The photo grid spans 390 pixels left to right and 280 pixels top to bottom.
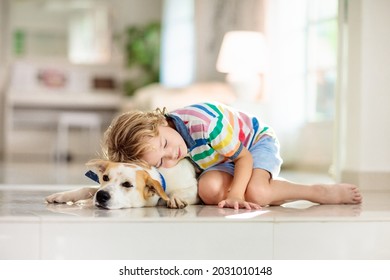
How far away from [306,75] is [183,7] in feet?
8.74

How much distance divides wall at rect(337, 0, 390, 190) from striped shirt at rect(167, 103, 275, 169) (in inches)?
40.4

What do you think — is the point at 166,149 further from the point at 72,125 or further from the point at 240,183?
the point at 72,125

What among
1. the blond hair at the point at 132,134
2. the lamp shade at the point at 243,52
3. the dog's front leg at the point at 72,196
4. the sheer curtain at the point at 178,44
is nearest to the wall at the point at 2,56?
the sheer curtain at the point at 178,44

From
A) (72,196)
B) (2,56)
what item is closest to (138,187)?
(72,196)

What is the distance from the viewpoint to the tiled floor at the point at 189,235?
5.11 feet

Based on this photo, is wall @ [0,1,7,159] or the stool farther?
wall @ [0,1,7,159]

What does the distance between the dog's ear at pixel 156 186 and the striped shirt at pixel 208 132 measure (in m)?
0.17

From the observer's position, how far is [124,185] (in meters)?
1.89

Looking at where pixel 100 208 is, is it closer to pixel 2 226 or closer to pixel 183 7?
pixel 2 226

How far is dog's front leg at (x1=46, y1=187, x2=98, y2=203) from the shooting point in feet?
6.69

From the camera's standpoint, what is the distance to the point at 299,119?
18.4ft

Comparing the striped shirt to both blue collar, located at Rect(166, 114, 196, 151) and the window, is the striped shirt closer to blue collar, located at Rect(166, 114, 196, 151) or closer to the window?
blue collar, located at Rect(166, 114, 196, 151)

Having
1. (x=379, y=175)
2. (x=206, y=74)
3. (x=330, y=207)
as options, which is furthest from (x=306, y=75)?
(x=330, y=207)

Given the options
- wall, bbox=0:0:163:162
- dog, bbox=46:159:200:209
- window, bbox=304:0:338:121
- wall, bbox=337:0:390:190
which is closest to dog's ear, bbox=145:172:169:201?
dog, bbox=46:159:200:209
